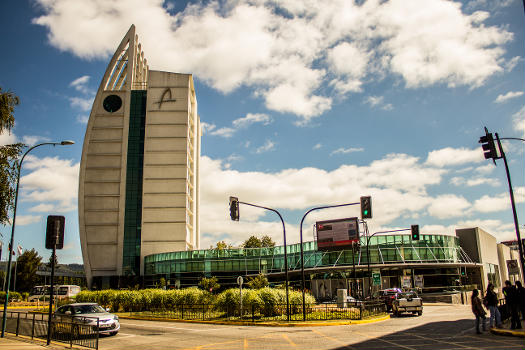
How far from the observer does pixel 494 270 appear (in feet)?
222

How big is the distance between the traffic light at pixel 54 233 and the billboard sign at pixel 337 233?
41.9 metres

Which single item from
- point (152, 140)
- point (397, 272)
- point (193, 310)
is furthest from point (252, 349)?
point (152, 140)

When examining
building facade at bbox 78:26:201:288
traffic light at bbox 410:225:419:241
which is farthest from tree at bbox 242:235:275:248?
traffic light at bbox 410:225:419:241

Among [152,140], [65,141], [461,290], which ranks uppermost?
[152,140]

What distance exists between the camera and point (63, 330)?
1670 centimetres

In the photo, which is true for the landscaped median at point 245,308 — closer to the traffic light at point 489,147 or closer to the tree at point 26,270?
the traffic light at point 489,147

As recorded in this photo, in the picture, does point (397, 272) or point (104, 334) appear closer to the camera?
point (104, 334)

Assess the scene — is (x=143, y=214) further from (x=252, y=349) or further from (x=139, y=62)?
(x=252, y=349)

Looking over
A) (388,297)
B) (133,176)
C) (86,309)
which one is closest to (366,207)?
(388,297)

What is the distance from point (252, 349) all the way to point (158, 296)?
22297 mm

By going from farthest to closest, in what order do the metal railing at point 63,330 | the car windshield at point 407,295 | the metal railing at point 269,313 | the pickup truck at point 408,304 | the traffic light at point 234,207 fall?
the car windshield at point 407,295
the pickup truck at point 408,304
the metal railing at point 269,313
the traffic light at point 234,207
the metal railing at point 63,330

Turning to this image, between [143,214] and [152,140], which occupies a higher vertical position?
[152,140]

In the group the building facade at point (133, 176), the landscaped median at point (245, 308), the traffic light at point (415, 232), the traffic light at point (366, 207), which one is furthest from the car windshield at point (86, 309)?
the building facade at point (133, 176)

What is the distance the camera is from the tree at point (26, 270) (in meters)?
81.5
